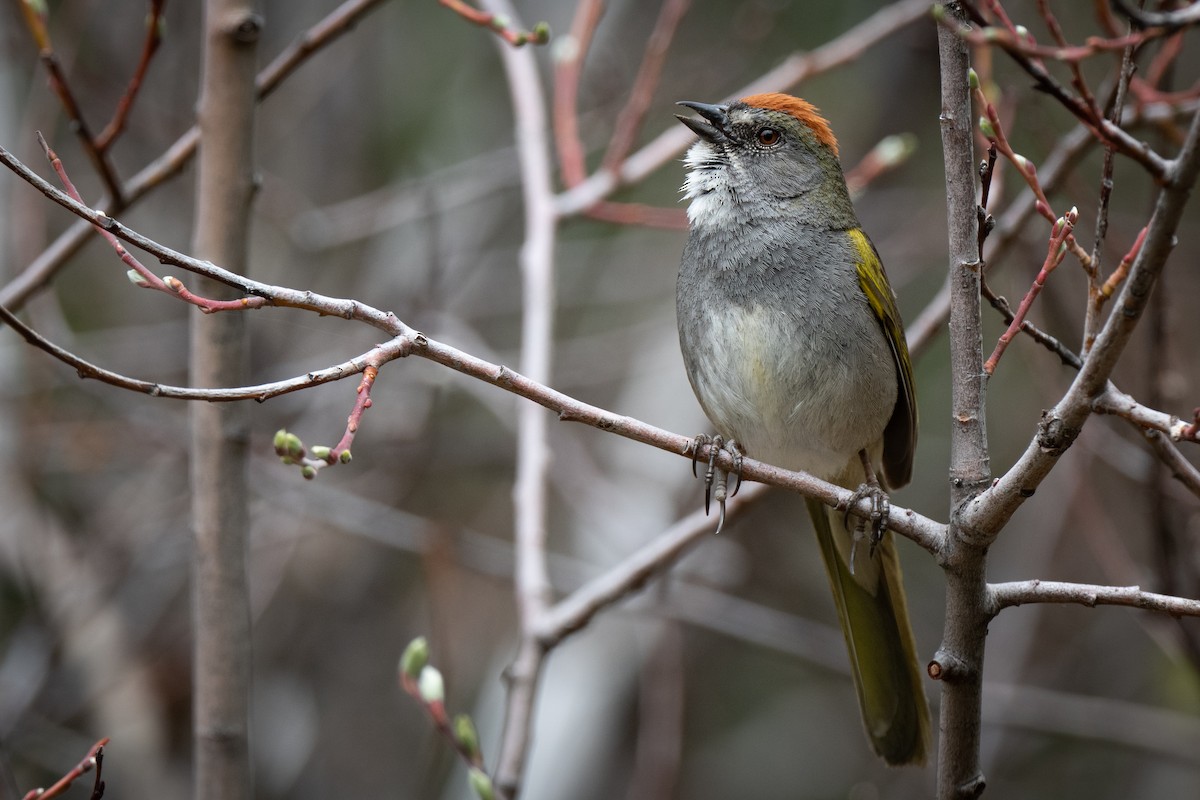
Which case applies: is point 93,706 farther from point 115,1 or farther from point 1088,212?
point 1088,212

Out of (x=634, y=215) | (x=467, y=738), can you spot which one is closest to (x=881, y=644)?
(x=467, y=738)

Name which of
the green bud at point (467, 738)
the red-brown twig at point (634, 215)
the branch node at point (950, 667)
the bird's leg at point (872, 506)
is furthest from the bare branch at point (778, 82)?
the branch node at point (950, 667)

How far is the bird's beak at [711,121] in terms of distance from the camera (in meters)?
3.95

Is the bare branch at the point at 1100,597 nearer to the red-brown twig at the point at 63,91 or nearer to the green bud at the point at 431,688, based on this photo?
the green bud at the point at 431,688

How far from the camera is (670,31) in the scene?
423 centimetres

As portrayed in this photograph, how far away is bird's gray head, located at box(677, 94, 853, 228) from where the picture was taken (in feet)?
12.8

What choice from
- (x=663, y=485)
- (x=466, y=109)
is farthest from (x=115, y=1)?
(x=663, y=485)

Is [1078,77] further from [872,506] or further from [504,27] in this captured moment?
[504,27]

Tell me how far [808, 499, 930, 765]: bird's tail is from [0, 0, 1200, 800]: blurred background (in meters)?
0.97

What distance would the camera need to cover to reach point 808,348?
355 cm

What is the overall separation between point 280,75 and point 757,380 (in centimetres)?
170

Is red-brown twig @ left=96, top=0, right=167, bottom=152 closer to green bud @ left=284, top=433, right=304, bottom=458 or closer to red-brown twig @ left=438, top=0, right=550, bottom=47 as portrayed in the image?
red-brown twig @ left=438, top=0, right=550, bottom=47

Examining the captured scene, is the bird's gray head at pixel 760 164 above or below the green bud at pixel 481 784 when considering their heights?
above

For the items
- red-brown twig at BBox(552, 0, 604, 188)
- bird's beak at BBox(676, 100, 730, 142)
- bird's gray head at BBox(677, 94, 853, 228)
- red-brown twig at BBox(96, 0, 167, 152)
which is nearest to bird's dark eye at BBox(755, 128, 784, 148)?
bird's gray head at BBox(677, 94, 853, 228)
